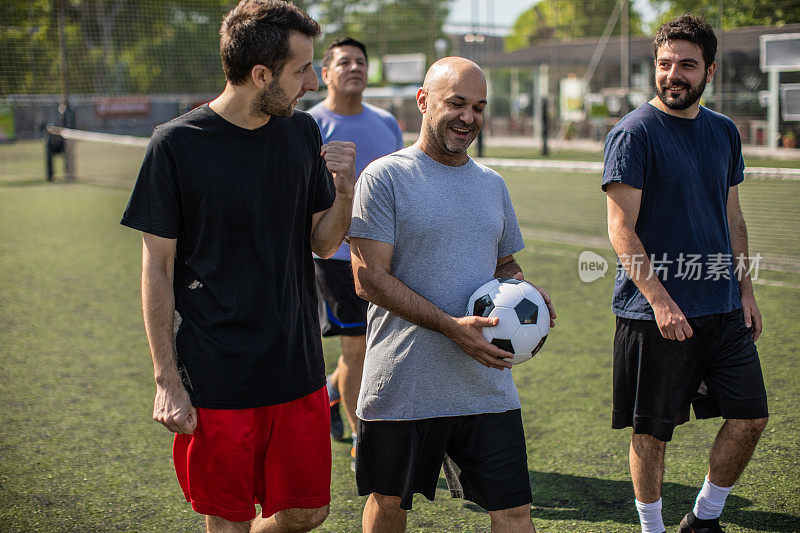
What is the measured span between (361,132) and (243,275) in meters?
2.32

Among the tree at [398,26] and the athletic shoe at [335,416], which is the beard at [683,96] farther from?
the tree at [398,26]

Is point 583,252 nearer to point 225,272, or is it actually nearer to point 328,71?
point 328,71

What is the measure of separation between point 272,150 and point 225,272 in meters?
0.41

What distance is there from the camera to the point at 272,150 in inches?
103

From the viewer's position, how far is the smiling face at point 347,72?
4.71 m

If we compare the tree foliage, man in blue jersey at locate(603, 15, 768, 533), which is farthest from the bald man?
the tree foliage

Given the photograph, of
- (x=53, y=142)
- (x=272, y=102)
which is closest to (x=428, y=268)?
(x=272, y=102)

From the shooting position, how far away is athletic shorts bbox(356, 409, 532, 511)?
2846mm

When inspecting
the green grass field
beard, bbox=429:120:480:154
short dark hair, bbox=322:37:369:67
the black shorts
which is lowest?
the green grass field

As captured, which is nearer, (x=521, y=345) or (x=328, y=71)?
(x=521, y=345)

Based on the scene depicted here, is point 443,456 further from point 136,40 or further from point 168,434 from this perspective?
point 136,40

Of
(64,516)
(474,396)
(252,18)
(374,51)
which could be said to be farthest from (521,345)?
(374,51)

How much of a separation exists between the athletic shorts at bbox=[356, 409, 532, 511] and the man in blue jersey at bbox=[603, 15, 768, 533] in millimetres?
770

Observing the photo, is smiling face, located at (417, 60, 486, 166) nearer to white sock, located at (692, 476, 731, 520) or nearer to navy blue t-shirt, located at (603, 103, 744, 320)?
navy blue t-shirt, located at (603, 103, 744, 320)
